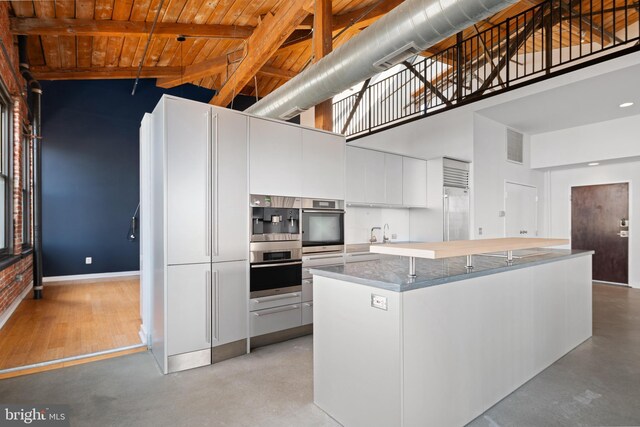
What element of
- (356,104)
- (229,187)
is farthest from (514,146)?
(229,187)

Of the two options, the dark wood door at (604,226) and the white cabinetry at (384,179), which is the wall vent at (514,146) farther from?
the white cabinetry at (384,179)

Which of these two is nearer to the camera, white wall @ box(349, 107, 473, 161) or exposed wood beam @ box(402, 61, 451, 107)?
white wall @ box(349, 107, 473, 161)

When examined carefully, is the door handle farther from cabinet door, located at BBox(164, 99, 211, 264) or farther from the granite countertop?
the granite countertop

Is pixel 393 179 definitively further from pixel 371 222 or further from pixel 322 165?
pixel 322 165

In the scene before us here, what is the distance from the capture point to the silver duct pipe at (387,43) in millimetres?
2504

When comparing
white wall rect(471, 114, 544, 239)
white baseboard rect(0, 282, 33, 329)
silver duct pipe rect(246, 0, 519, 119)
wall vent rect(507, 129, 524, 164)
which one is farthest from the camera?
wall vent rect(507, 129, 524, 164)

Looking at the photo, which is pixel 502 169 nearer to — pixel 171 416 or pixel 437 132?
pixel 437 132

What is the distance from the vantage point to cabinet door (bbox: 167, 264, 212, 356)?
2895mm

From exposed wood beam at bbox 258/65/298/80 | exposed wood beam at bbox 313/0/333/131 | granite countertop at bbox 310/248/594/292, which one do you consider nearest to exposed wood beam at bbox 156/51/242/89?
exposed wood beam at bbox 258/65/298/80

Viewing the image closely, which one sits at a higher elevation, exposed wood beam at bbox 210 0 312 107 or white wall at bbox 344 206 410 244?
exposed wood beam at bbox 210 0 312 107

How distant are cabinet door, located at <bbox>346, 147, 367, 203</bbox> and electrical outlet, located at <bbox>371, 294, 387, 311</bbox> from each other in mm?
2713

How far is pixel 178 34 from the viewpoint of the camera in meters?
4.96

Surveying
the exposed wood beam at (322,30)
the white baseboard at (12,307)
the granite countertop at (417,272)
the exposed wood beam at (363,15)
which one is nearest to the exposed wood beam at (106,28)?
the exposed wood beam at (322,30)

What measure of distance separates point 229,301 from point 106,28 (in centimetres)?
412
